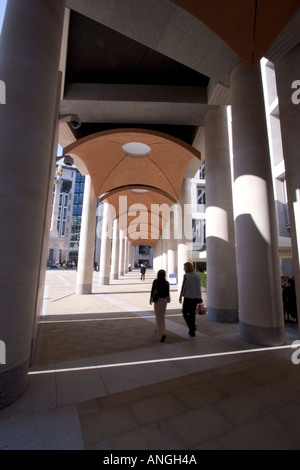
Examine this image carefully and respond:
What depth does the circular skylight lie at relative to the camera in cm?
1527

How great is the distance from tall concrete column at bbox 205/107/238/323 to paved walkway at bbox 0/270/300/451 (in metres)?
2.26

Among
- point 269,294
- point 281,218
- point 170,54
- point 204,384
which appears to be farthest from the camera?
point 281,218

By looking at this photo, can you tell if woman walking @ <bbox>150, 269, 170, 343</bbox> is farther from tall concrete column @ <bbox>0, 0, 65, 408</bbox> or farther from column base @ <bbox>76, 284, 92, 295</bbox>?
column base @ <bbox>76, 284, 92, 295</bbox>

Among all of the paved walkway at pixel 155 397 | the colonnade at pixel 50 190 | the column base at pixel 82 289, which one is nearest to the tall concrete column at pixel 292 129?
the colonnade at pixel 50 190

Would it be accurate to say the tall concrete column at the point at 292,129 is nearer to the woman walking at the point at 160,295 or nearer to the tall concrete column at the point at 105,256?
the woman walking at the point at 160,295

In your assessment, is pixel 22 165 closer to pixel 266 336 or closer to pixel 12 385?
pixel 12 385

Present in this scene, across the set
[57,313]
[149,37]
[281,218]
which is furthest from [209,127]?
[281,218]

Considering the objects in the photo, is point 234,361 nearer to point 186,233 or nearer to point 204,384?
point 204,384

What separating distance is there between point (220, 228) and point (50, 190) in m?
5.89

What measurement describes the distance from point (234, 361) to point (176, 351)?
1.14m

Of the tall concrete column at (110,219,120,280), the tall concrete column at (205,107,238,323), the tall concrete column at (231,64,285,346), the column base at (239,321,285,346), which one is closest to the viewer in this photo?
the column base at (239,321,285,346)

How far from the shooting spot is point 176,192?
18.4m

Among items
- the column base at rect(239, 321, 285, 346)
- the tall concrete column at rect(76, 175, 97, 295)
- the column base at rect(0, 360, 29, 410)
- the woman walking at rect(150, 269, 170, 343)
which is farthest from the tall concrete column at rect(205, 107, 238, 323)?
the tall concrete column at rect(76, 175, 97, 295)

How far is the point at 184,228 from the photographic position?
16.4m
